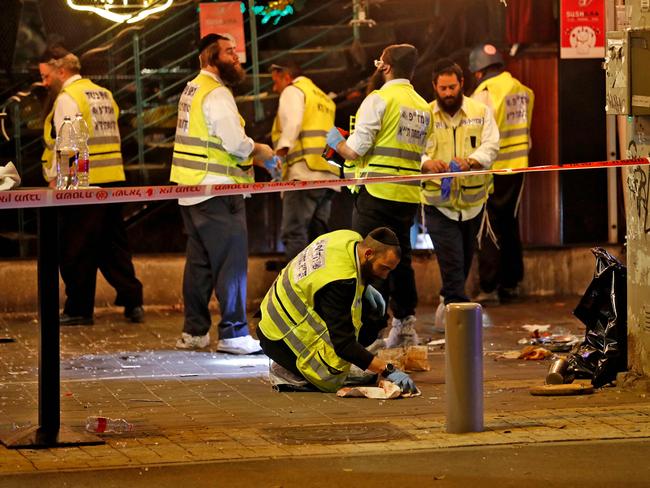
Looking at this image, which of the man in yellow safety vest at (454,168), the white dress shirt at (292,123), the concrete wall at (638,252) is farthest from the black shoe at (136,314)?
the concrete wall at (638,252)

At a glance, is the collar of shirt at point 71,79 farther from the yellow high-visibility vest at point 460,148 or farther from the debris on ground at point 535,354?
the debris on ground at point 535,354

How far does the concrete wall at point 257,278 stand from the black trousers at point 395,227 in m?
2.42

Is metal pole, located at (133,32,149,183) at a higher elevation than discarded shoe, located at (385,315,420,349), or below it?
higher

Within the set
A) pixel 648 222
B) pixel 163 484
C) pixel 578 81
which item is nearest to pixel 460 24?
pixel 578 81

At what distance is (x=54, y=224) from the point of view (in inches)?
283

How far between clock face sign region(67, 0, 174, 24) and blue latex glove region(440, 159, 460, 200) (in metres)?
3.88

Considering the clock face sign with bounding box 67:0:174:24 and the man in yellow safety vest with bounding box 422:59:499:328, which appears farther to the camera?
the clock face sign with bounding box 67:0:174:24

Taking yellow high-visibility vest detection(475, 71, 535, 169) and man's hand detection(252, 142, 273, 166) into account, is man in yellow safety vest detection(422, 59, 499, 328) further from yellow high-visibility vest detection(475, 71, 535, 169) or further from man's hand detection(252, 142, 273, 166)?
yellow high-visibility vest detection(475, 71, 535, 169)

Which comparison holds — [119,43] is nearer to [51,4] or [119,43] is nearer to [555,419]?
[51,4]

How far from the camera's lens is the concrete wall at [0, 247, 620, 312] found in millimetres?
12328

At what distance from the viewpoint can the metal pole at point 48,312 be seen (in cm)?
711

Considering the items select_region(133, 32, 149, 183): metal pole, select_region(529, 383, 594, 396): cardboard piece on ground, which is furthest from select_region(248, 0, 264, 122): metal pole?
select_region(529, 383, 594, 396): cardboard piece on ground

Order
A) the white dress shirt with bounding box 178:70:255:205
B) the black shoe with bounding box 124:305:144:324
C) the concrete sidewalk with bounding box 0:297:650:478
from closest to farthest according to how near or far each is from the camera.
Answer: the concrete sidewalk with bounding box 0:297:650:478 → the white dress shirt with bounding box 178:70:255:205 → the black shoe with bounding box 124:305:144:324

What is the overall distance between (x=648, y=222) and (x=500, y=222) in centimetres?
440
